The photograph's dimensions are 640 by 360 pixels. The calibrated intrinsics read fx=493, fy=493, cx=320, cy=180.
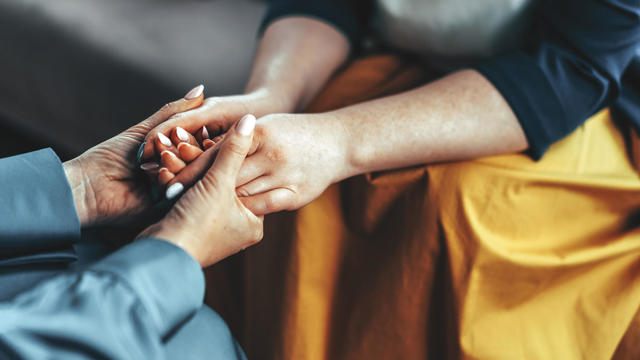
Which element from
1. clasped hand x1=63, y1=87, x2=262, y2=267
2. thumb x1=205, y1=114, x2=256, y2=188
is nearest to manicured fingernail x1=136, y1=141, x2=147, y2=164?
clasped hand x1=63, y1=87, x2=262, y2=267

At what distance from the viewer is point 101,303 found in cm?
45

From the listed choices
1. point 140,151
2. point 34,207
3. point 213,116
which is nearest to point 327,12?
point 213,116

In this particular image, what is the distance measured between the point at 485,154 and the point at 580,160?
0.14 meters

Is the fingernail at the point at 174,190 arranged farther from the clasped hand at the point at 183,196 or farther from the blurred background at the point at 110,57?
the blurred background at the point at 110,57

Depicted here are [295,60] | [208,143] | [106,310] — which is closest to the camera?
[106,310]

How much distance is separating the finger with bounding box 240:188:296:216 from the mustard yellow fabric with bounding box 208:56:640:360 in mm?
113

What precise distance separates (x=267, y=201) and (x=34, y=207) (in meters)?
0.27

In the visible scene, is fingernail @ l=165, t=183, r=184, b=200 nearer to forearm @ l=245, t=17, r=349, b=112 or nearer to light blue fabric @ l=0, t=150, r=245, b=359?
light blue fabric @ l=0, t=150, r=245, b=359

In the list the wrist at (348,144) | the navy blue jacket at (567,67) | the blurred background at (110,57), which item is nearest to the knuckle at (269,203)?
the wrist at (348,144)

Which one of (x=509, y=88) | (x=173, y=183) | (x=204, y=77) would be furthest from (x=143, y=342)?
(x=204, y=77)

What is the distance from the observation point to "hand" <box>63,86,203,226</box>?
659 millimetres

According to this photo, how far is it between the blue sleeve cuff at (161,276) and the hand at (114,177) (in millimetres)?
198

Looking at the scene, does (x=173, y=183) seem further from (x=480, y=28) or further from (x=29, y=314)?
(x=480, y=28)

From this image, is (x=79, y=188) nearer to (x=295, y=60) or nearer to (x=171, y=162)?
(x=171, y=162)
